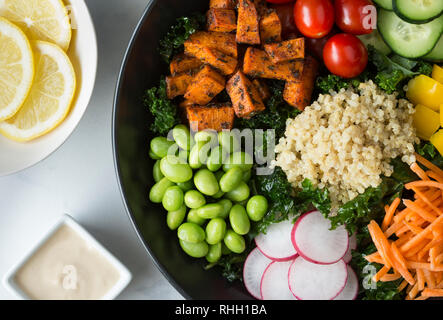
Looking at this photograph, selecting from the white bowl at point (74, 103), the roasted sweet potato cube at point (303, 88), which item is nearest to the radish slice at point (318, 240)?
the roasted sweet potato cube at point (303, 88)

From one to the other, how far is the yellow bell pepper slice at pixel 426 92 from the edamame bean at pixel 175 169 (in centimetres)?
108

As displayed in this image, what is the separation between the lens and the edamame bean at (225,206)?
198 cm

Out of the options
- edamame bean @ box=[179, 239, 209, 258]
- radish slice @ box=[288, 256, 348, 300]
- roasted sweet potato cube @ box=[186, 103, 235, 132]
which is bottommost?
radish slice @ box=[288, 256, 348, 300]

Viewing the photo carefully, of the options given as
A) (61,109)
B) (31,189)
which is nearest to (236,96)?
(61,109)

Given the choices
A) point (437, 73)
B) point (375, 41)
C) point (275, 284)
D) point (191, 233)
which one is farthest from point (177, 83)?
point (437, 73)

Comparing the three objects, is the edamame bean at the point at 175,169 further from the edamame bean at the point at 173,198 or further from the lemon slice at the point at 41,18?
the lemon slice at the point at 41,18

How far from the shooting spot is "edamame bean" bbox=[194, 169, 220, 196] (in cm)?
193

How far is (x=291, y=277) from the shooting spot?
2.00 m

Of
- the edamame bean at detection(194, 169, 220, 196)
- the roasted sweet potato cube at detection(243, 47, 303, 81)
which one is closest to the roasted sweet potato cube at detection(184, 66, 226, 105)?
the roasted sweet potato cube at detection(243, 47, 303, 81)

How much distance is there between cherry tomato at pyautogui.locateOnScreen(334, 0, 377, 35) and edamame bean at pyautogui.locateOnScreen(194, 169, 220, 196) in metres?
0.91

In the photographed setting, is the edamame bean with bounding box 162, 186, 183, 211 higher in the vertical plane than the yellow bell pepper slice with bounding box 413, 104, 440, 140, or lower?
lower

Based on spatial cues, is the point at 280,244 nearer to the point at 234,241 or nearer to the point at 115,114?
the point at 234,241

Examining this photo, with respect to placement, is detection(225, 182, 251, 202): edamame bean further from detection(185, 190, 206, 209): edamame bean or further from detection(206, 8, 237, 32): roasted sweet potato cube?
detection(206, 8, 237, 32): roasted sweet potato cube
